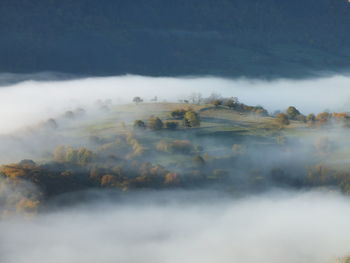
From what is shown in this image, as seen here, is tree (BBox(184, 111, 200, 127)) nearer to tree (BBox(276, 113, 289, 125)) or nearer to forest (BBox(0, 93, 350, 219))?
forest (BBox(0, 93, 350, 219))

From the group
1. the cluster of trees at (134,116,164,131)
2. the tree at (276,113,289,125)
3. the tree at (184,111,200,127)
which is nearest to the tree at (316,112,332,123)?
the tree at (276,113,289,125)

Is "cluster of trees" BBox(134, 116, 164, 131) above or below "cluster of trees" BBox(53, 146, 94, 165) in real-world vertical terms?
above

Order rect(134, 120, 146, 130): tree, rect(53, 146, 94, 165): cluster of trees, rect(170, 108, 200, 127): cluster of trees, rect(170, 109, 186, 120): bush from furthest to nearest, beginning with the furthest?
Answer: rect(170, 109, 186, 120): bush
rect(170, 108, 200, 127): cluster of trees
rect(134, 120, 146, 130): tree
rect(53, 146, 94, 165): cluster of trees

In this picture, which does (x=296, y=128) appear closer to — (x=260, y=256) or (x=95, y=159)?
(x=95, y=159)

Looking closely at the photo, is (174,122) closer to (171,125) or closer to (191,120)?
(171,125)

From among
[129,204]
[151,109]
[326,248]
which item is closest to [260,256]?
[326,248]

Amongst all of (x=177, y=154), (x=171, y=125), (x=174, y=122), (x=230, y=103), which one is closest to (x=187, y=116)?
(x=174, y=122)

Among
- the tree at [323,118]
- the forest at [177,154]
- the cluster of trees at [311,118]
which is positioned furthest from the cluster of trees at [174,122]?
the tree at [323,118]

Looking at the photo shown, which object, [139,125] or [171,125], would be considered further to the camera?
[171,125]
